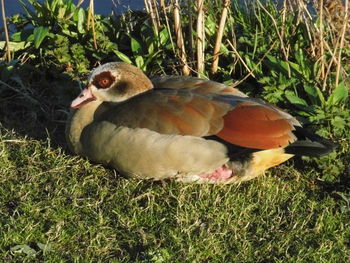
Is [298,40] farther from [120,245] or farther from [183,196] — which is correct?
[120,245]

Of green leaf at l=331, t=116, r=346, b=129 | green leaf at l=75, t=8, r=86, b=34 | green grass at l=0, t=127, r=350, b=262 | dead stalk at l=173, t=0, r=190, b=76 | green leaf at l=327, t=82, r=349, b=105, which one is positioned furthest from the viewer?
green leaf at l=75, t=8, r=86, b=34

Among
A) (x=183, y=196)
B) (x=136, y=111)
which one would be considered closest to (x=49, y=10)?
(x=136, y=111)

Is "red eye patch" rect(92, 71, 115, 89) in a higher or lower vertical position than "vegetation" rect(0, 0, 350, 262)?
higher

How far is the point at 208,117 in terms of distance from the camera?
4.67 meters

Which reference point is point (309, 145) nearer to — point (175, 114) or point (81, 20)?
point (175, 114)

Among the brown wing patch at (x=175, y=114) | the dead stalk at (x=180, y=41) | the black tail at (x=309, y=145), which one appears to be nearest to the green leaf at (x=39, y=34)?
the dead stalk at (x=180, y=41)

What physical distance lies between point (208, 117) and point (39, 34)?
226 centimetres

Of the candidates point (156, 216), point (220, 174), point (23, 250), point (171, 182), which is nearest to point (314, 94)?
point (220, 174)

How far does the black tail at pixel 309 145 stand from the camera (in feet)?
15.5

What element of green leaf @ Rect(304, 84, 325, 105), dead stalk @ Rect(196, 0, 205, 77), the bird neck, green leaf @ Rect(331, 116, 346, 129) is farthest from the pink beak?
green leaf @ Rect(331, 116, 346, 129)

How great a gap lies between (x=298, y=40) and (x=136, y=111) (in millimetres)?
2010

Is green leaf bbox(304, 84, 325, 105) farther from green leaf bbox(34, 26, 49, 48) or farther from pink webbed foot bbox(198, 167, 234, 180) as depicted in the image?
green leaf bbox(34, 26, 49, 48)

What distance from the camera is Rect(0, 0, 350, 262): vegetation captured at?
4145mm

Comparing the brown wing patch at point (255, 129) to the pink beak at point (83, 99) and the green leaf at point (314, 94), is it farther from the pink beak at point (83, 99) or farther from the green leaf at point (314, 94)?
the pink beak at point (83, 99)
